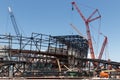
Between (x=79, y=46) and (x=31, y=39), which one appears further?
(x=79, y=46)

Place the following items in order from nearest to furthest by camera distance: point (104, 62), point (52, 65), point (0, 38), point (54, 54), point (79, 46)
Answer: point (0, 38) < point (54, 54) < point (52, 65) < point (104, 62) < point (79, 46)

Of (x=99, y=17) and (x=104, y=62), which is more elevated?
(x=99, y=17)

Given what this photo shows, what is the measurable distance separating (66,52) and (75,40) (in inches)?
874

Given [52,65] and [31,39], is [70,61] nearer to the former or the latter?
[52,65]

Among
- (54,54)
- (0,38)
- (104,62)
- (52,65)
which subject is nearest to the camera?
(0,38)

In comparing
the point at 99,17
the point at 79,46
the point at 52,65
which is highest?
the point at 99,17

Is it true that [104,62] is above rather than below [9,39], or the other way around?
below

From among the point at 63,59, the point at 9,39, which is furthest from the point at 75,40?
the point at 9,39

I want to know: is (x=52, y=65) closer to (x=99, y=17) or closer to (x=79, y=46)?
(x=79, y=46)

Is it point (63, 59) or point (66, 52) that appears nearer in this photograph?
point (63, 59)

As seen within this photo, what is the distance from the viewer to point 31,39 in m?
79.6

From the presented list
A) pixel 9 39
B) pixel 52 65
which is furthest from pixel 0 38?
pixel 52 65

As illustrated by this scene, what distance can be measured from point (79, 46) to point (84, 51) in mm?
6417

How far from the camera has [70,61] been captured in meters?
89.9
